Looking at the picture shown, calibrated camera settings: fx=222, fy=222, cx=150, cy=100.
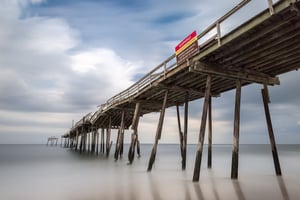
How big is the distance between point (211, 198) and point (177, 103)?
11.1m

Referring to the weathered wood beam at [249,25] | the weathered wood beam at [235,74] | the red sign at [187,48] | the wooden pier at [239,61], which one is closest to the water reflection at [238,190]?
the wooden pier at [239,61]

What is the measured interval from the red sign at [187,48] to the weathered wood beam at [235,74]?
753mm

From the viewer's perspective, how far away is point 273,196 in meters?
7.02

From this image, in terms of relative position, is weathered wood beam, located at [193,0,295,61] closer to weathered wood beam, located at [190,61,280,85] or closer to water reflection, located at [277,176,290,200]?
weathered wood beam, located at [190,61,280,85]

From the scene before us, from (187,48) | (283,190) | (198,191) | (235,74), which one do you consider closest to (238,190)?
(198,191)

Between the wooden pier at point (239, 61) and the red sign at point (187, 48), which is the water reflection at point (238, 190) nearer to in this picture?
the wooden pier at point (239, 61)

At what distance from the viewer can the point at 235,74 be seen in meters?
10.2

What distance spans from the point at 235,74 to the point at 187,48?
8.25 feet

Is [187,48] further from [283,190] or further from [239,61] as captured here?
[283,190]

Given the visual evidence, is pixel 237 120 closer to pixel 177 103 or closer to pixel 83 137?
pixel 177 103

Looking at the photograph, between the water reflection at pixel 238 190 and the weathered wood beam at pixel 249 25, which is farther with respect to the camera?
the water reflection at pixel 238 190

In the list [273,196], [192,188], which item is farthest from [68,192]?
[273,196]

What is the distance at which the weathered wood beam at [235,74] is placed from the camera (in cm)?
953

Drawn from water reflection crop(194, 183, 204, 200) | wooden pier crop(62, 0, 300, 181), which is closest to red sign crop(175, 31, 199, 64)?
wooden pier crop(62, 0, 300, 181)
